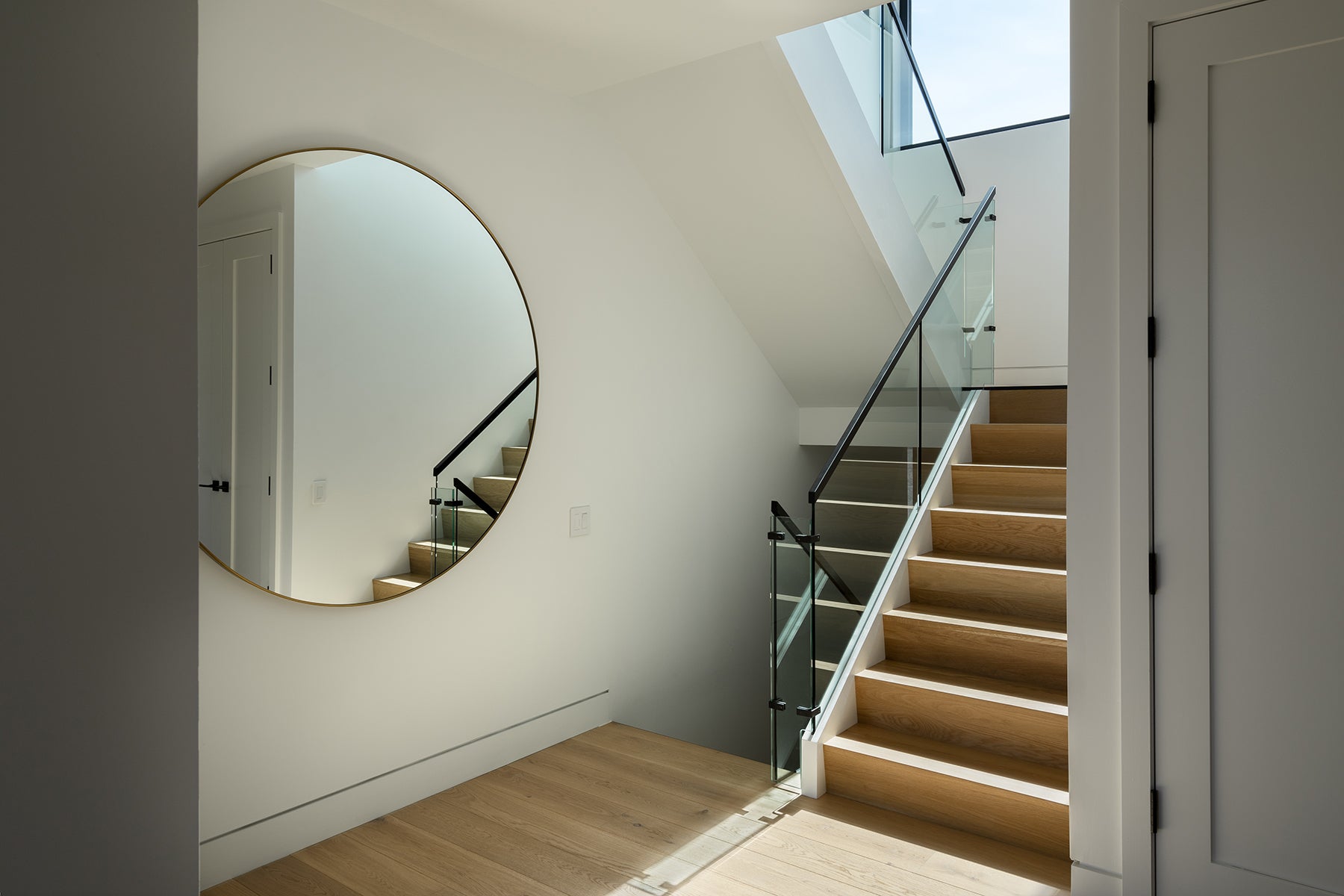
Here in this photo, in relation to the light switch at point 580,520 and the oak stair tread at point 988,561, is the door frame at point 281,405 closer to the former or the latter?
the light switch at point 580,520

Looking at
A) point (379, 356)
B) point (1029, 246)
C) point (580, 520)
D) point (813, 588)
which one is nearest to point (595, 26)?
point (379, 356)

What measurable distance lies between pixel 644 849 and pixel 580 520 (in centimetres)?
143

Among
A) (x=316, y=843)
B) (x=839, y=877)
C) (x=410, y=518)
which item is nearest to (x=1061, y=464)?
(x=839, y=877)

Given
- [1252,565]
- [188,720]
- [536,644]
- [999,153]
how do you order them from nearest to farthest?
[188,720], [1252,565], [536,644], [999,153]

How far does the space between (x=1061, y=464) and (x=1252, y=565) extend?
222cm

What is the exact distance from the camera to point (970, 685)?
3.30 meters

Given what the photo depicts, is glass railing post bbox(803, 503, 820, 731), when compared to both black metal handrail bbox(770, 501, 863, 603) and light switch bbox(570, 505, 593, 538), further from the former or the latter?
light switch bbox(570, 505, 593, 538)

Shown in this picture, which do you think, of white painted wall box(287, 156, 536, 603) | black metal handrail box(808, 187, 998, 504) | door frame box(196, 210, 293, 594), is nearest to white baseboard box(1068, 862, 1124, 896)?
black metal handrail box(808, 187, 998, 504)

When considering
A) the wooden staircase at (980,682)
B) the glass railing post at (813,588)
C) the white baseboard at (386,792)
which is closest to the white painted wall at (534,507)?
the white baseboard at (386,792)

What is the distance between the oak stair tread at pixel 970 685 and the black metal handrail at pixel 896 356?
0.76 m

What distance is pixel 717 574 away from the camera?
477 centimetres

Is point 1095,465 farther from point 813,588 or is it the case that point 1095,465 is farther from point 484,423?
point 484,423

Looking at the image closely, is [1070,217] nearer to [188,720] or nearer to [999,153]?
[188,720]

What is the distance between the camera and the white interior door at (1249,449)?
2131 millimetres
